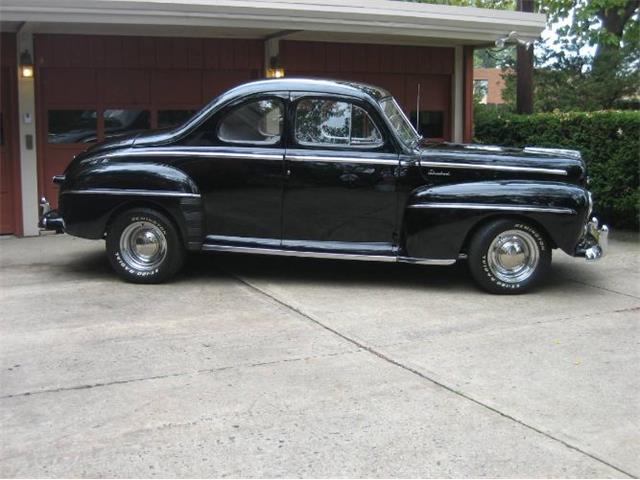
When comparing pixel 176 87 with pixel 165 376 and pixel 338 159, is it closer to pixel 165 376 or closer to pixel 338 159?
pixel 338 159

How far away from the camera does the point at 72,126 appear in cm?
1055

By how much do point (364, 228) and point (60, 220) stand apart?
3035 mm

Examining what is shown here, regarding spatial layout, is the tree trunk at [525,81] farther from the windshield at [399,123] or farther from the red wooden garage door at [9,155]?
the red wooden garage door at [9,155]

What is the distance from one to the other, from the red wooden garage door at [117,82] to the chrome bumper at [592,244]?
19.4ft

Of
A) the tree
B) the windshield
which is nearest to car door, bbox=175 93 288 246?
the windshield

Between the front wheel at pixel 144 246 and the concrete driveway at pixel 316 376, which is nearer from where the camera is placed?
the concrete driveway at pixel 316 376

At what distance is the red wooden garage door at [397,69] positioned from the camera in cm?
1162

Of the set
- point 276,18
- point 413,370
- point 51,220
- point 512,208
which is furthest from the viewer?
point 276,18

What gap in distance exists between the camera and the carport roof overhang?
8.63m

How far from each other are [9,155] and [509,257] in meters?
6.82

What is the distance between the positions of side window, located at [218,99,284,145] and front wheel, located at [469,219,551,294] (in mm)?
2186

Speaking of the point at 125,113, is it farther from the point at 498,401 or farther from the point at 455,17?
the point at 498,401

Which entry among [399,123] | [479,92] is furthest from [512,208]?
[479,92]

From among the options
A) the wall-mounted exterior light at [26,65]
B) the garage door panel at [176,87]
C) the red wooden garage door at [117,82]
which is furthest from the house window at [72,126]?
the garage door panel at [176,87]
